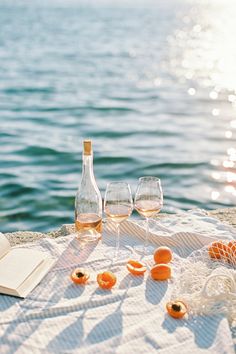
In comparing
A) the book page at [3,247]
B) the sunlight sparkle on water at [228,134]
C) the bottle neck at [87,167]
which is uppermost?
the bottle neck at [87,167]

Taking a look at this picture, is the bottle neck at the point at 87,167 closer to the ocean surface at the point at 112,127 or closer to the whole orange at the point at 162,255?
the whole orange at the point at 162,255

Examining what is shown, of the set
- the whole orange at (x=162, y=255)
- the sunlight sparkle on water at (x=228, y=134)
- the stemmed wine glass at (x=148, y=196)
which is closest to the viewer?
the whole orange at (x=162, y=255)

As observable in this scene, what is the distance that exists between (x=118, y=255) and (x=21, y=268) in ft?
1.75

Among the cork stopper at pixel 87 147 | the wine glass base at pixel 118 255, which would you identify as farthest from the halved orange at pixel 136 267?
the cork stopper at pixel 87 147

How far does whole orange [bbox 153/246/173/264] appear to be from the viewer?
117 inches

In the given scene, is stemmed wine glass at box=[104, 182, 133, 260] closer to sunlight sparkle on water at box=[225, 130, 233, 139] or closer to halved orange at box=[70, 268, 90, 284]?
halved orange at box=[70, 268, 90, 284]

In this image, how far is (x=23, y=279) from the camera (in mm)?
2730

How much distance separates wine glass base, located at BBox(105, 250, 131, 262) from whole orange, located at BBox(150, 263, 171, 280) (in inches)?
10.4

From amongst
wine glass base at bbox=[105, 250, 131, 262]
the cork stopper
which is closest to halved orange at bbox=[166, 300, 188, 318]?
wine glass base at bbox=[105, 250, 131, 262]

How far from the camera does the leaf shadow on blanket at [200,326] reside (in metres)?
2.41

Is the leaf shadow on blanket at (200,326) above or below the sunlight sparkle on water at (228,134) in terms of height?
above

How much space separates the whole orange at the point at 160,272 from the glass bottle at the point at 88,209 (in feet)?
1.65

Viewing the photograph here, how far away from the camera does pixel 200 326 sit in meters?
2.49

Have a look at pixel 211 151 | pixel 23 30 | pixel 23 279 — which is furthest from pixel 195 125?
pixel 23 30
